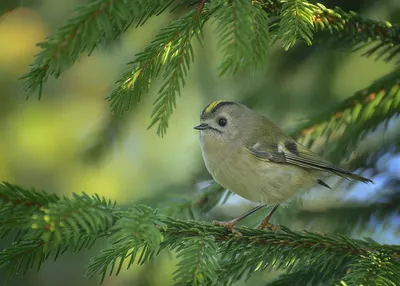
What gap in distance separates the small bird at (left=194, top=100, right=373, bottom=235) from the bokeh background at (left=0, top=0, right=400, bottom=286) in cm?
10

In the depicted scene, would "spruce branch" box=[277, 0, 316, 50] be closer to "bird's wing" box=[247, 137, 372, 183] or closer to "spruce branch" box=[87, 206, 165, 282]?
"spruce branch" box=[87, 206, 165, 282]

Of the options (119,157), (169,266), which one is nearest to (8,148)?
(119,157)

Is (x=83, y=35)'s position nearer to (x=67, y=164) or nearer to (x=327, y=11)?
(x=327, y=11)

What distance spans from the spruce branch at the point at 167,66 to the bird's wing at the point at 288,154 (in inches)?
33.6

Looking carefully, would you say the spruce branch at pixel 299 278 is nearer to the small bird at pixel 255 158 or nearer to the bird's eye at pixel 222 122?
the small bird at pixel 255 158

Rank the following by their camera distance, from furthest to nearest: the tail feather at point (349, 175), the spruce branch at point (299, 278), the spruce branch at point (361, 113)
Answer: the tail feather at point (349, 175) → the spruce branch at point (361, 113) → the spruce branch at point (299, 278)

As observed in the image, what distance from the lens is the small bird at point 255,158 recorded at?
6.58 ft

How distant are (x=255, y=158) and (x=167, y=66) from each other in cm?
87

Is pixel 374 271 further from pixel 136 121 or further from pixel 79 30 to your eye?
pixel 136 121

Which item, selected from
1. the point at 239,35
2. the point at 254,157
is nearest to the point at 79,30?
the point at 239,35

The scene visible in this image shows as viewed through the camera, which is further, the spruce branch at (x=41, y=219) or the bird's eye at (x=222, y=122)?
the bird's eye at (x=222, y=122)

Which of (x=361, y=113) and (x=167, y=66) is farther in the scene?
(x=361, y=113)

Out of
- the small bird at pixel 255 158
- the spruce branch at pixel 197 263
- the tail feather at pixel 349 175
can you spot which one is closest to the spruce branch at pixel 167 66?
the spruce branch at pixel 197 263

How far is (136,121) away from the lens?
2.60m
